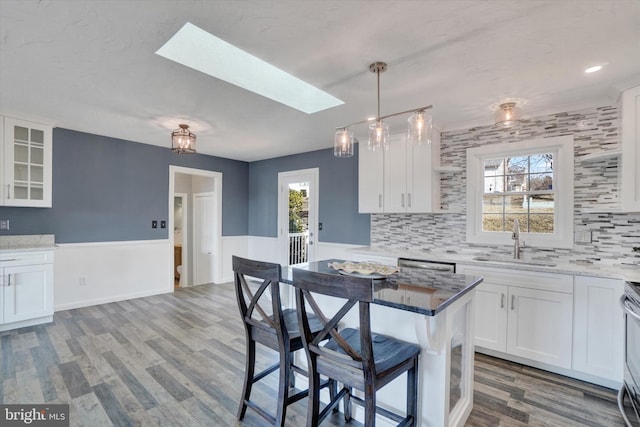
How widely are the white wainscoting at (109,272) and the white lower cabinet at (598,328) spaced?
17.6 ft

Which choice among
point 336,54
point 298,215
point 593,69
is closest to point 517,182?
point 593,69

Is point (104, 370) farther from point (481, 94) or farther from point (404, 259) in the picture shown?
point (481, 94)

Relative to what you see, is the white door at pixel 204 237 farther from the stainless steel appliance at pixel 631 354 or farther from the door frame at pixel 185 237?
the stainless steel appliance at pixel 631 354

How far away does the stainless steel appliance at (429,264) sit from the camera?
3.17m

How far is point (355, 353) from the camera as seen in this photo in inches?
56.1

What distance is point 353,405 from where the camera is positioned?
2.03m

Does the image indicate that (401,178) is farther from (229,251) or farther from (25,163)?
(25,163)

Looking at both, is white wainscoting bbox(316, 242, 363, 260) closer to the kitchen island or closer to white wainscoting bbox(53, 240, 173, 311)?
white wainscoting bbox(53, 240, 173, 311)

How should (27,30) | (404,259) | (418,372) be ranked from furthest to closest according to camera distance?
(404,259), (27,30), (418,372)

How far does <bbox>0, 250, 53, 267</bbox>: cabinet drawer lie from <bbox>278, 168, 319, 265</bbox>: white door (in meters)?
3.25

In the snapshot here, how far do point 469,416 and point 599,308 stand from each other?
4.66 feet

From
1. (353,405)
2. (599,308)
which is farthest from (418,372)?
(599,308)

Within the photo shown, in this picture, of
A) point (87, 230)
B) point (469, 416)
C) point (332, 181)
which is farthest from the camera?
point (332, 181)

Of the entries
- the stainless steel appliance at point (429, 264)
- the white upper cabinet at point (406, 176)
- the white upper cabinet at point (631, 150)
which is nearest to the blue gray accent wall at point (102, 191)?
the white upper cabinet at point (406, 176)
